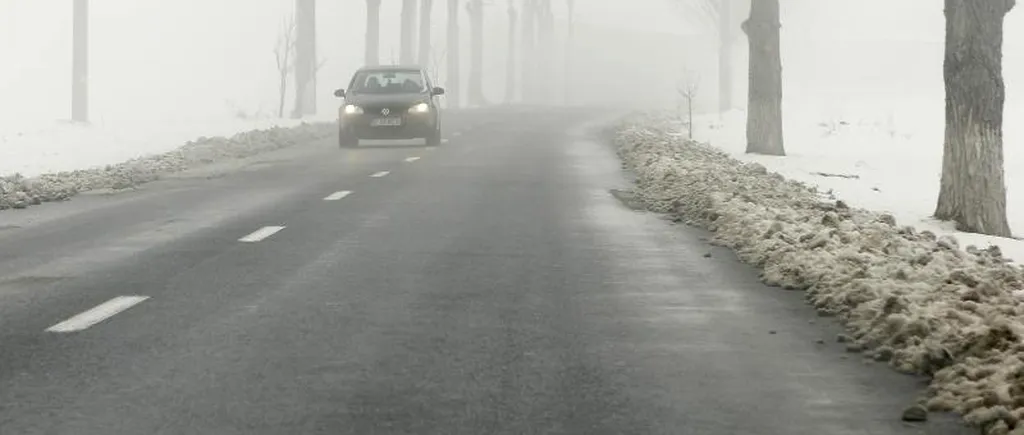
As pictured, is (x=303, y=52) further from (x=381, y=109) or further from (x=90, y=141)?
(x=381, y=109)

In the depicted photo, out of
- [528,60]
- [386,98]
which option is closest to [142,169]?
[386,98]

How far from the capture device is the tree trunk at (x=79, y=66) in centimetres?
4488

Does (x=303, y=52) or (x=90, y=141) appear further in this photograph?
(x=303, y=52)

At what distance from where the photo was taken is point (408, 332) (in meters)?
8.50

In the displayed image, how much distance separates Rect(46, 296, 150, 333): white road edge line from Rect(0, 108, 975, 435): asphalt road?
1.2 inches

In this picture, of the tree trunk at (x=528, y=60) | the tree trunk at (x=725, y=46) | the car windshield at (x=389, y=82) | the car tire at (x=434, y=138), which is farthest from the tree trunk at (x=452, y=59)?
the car tire at (x=434, y=138)

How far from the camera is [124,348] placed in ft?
25.9

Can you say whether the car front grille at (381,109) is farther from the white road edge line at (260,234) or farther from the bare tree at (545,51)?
the bare tree at (545,51)

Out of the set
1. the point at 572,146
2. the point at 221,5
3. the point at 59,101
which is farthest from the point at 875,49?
the point at 572,146

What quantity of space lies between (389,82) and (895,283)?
25.5m

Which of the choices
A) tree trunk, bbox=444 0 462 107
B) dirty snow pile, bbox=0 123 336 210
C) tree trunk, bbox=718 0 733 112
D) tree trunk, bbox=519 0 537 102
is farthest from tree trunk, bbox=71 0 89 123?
tree trunk, bbox=519 0 537 102

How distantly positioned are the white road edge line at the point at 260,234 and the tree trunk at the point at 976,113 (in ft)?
24.0

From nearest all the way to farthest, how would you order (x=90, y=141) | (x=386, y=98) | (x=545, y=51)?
(x=386, y=98) → (x=90, y=141) → (x=545, y=51)

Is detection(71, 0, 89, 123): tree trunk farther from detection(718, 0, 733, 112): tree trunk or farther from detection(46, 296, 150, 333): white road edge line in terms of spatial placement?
detection(46, 296, 150, 333): white road edge line
